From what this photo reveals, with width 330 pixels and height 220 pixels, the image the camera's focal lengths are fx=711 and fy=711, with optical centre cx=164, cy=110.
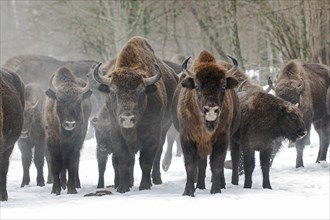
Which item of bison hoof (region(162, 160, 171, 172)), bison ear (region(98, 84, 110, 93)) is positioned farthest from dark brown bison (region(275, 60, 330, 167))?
bison ear (region(98, 84, 110, 93))

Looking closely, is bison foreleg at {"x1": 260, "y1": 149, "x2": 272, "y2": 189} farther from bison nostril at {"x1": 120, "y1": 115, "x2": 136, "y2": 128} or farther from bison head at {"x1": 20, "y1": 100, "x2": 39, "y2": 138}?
bison head at {"x1": 20, "y1": 100, "x2": 39, "y2": 138}

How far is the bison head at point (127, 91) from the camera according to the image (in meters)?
9.69

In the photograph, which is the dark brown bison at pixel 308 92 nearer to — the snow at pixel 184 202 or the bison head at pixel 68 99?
the snow at pixel 184 202

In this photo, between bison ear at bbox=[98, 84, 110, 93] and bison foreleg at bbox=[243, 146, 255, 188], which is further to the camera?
bison foreleg at bbox=[243, 146, 255, 188]

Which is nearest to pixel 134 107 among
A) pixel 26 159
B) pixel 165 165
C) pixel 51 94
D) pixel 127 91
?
pixel 127 91

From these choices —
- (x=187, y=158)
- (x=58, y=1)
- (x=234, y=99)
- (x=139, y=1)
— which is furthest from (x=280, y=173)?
(x=58, y=1)

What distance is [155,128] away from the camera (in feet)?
35.0

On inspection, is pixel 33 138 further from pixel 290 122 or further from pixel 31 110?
pixel 290 122

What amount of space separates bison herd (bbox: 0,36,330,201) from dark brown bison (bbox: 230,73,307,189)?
0.02m

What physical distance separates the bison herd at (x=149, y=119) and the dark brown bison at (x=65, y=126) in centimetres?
2

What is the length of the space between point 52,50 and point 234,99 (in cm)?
4939

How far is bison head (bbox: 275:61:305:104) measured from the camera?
13.4 meters

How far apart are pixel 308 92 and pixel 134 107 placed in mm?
5935

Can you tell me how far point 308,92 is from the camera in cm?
1466
